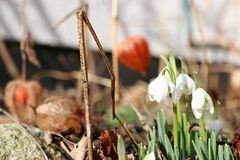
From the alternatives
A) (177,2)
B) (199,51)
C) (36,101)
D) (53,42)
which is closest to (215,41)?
(199,51)

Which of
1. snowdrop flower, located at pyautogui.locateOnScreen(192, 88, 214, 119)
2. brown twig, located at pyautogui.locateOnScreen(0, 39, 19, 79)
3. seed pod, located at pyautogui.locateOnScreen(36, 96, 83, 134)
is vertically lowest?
brown twig, located at pyautogui.locateOnScreen(0, 39, 19, 79)

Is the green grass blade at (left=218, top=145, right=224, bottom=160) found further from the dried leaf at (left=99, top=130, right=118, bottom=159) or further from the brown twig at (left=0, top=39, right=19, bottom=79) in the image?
the brown twig at (left=0, top=39, right=19, bottom=79)

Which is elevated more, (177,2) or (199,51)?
(177,2)

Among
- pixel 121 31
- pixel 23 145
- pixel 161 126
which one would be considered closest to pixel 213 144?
pixel 161 126

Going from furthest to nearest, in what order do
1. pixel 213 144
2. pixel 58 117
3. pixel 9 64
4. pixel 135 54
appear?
pixel 9 64, pixel 135 54, pixel 58 117, pixel 213 144

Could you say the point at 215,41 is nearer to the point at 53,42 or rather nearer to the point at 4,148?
the point at 53,42

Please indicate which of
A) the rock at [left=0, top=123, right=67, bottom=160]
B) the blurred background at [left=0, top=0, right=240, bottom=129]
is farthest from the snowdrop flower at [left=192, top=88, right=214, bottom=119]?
the blurred background at [left=0, top=0, right=240, bottom=129]

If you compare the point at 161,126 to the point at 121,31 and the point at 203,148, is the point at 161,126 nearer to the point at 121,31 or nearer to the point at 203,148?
the point at 203,148
